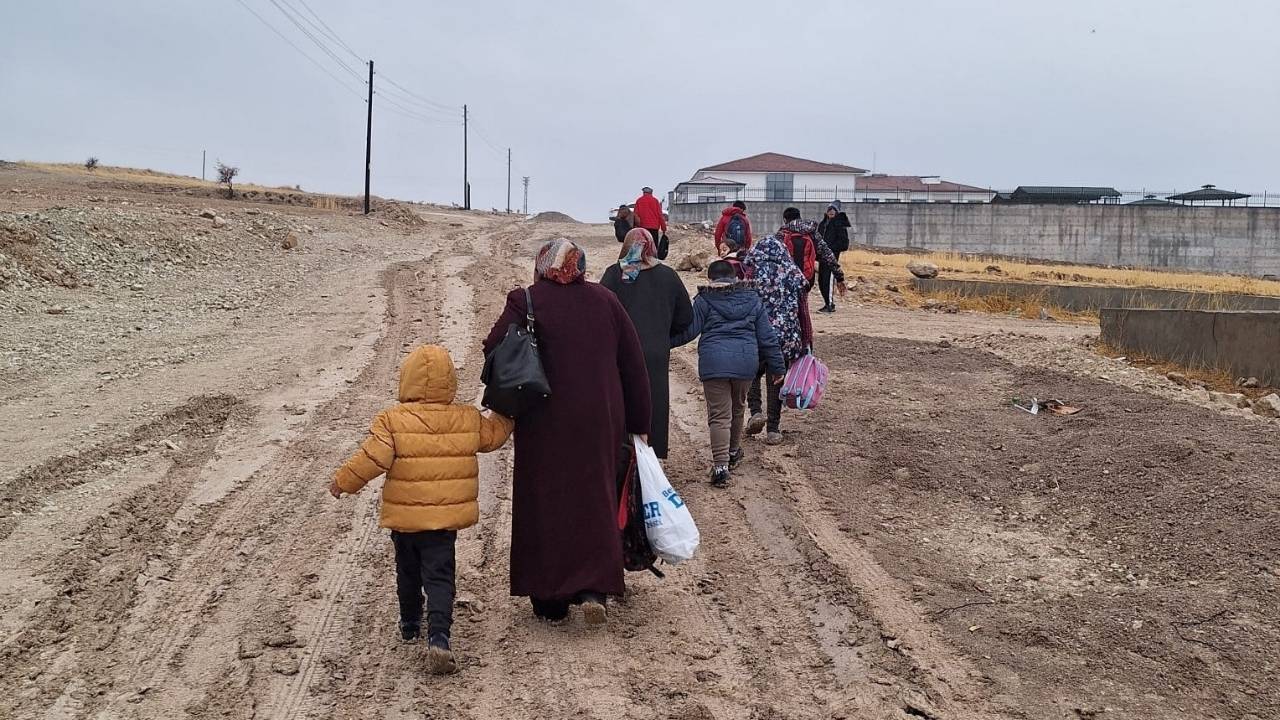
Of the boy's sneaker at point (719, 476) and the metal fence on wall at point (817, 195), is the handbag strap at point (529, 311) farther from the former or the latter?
the metal fence on wall at point (817, 195)

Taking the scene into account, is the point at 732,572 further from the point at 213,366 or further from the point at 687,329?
the point at 213,366

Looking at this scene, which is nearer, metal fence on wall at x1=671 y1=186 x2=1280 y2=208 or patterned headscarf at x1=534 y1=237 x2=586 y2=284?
patterned headscarf at x1=534 y1=237 x2=586 y2=284

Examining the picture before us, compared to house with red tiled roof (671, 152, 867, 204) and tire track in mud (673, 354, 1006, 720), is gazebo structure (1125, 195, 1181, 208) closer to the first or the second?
house with red tiled roof (671, 152, 867, 204)

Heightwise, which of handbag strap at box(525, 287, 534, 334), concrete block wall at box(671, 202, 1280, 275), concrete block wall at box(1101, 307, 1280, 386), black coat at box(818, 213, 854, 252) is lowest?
concrete block wall at box(1101, 307, 1280, 386)

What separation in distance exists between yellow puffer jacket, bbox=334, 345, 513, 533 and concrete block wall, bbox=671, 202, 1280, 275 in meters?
47.8

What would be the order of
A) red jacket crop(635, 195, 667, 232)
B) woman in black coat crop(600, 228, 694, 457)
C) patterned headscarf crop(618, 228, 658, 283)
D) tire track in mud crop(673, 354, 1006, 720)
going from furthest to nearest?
red jacket crop(635, 195, 667, 232), woman in black coat crop(600, 228, 694, 457), patterned headscarf crop(618, 228, 658, 283), tire track in mud crop(673, 354, 1006, 720)

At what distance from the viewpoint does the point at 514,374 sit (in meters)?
5.12

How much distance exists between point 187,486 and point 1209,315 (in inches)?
413

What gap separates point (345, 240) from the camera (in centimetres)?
2639

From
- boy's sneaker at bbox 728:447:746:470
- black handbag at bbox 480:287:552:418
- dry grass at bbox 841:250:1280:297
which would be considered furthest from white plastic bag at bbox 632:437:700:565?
dry grass at bbox 841:250:1280:297

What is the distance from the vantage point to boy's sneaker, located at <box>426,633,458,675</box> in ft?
16.4

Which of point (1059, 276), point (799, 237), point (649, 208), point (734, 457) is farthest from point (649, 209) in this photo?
point (1059, 276)

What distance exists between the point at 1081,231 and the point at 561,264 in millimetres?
52547

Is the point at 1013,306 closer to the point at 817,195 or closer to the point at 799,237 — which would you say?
the point at 799,237
